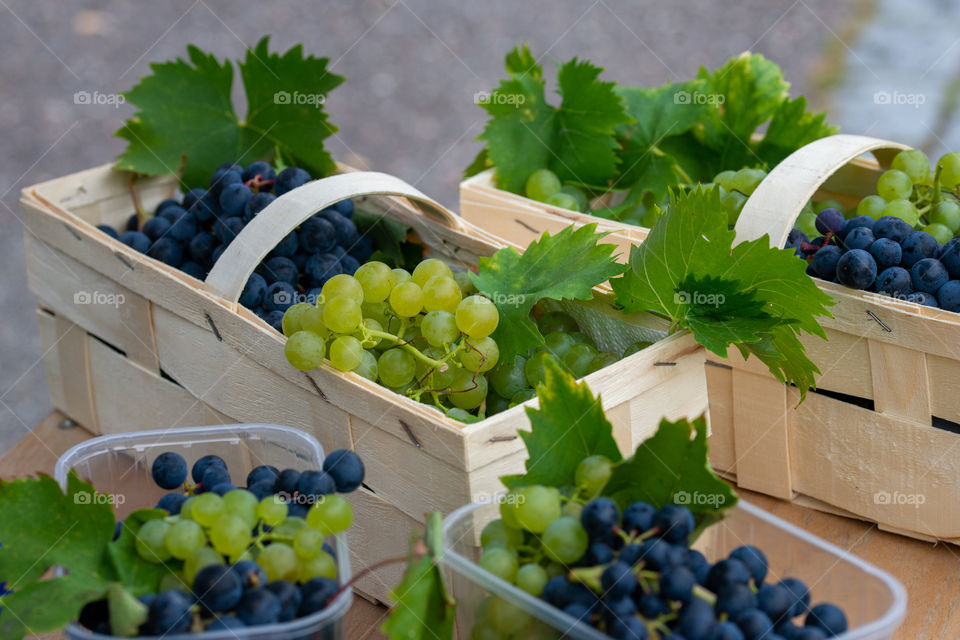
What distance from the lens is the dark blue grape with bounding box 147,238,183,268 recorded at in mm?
1166

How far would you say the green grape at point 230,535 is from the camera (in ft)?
1.94

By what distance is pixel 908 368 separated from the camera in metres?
0.92

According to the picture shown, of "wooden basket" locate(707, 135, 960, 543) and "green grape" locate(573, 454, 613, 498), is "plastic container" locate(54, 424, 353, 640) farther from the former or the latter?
"wooden basket" locate(707, 135, 960, 543)

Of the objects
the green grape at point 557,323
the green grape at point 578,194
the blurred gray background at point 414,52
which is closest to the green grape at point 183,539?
the green grape at point 557,323

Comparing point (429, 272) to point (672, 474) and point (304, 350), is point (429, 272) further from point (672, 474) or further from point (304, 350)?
point (672, 474)

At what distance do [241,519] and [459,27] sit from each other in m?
3.32

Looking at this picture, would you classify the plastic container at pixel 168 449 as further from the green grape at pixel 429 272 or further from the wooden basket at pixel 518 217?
the wooden basket at pixel 518 217

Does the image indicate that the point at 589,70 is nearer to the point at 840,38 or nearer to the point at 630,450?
the point at 630,450

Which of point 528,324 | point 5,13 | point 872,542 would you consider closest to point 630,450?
point 528,324

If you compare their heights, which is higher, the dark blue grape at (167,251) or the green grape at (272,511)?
the dark blue grape at (167,251)

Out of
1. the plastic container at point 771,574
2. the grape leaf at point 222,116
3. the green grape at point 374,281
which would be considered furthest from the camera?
the grape leaf at point 222,116

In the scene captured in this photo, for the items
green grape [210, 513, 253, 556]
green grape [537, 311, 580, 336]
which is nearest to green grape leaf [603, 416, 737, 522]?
green grape [210, 513, 253, 556]

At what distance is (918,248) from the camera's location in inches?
37.9

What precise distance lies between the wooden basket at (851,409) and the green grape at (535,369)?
0.78 ft
